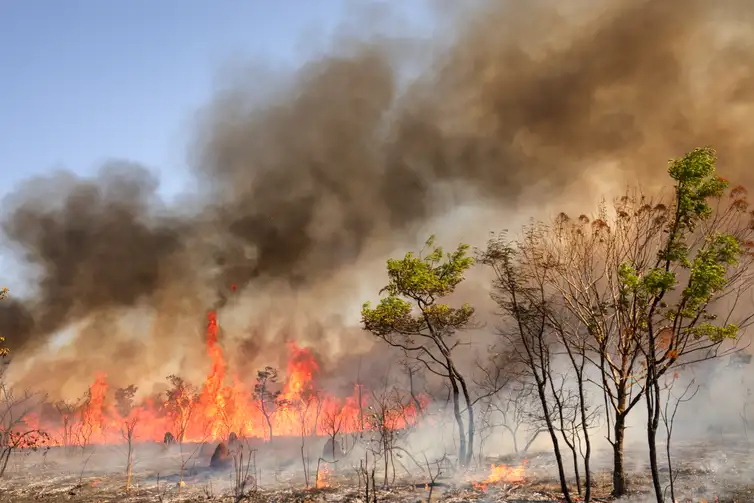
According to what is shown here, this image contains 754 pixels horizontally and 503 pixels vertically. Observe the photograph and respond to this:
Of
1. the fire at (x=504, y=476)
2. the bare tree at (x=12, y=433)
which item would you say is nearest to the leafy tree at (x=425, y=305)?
the fire at (x=504, y=476)

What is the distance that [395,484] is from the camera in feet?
121

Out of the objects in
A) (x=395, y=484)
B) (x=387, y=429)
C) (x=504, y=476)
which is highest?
(x=387, y=429)

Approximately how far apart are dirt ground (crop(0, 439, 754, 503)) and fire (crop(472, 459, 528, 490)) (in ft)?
1.52

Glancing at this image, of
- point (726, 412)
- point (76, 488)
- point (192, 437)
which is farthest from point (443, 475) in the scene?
point (192, 437)

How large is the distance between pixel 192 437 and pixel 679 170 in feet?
427

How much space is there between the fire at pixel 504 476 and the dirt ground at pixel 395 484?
464 millimetres

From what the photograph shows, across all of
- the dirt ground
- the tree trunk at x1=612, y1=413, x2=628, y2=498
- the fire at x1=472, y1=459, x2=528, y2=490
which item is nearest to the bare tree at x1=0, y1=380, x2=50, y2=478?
the dirt ground

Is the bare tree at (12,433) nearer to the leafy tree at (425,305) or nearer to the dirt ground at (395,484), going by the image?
the dirt ground at (395,484)

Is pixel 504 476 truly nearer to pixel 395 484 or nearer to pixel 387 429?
A: pixel 395 484

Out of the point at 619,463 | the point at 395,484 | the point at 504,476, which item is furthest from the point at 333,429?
the point at 619,463

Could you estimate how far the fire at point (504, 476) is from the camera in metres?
32.4

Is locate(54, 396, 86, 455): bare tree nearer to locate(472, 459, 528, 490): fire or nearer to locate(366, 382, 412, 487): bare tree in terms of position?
locate(366, 382, 412, 487): bare tree

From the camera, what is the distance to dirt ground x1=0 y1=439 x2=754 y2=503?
2745cm

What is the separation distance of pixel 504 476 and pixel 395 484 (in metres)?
8.72
